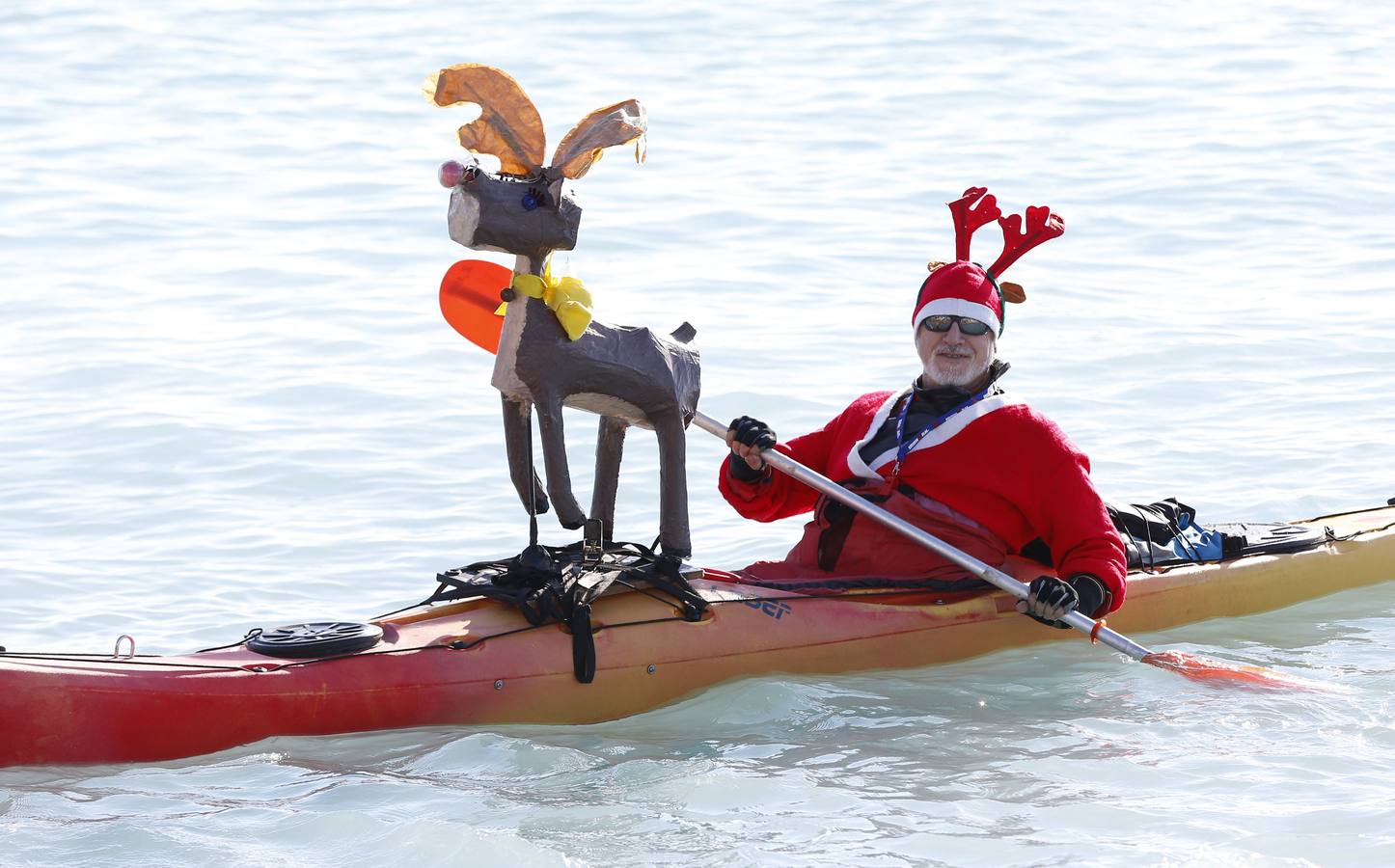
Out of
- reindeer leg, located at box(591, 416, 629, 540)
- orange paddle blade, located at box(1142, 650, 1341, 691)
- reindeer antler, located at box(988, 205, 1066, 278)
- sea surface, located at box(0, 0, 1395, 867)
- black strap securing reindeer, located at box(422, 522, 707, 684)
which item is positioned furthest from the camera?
→ reindeer antler, located at box(988, 205, 1066, 278)

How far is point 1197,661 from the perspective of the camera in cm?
A: 511

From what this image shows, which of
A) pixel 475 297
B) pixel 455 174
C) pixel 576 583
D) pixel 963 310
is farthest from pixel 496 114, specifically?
pixel 963 310

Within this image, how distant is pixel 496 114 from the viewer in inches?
174

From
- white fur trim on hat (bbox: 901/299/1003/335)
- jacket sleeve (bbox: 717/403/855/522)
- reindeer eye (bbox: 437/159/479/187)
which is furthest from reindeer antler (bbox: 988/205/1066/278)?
reindeer eye (bbox: 437/159/479/187)

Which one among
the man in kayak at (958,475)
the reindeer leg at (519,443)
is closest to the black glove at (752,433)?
the man in kayak at (958,475)

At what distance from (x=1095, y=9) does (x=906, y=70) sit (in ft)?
12.0

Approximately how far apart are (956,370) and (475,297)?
4.70 ft

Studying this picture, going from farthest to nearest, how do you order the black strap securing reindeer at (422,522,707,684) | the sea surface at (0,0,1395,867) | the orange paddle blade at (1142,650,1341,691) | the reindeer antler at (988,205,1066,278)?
1. the reindeer antler at (988,205,1066,278)
2. the orange paddle blade at (1142,650,1341,691)
3. the black strap securing reindeer at (422,522,707,684)
4. the sea surface at (0,0,1395,867)

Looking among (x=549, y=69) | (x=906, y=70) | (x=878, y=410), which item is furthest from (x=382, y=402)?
(x=906, y=70)

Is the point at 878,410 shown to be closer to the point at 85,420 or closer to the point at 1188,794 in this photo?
the point at 1188,794

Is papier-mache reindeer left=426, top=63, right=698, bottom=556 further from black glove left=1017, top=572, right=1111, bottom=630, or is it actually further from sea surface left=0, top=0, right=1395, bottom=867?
black glove left=1017, top=572, right=1111, bottom=630

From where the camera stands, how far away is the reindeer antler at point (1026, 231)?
547cm

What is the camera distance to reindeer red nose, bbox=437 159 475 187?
14.1ft

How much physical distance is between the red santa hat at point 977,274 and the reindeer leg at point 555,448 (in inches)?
52.4
